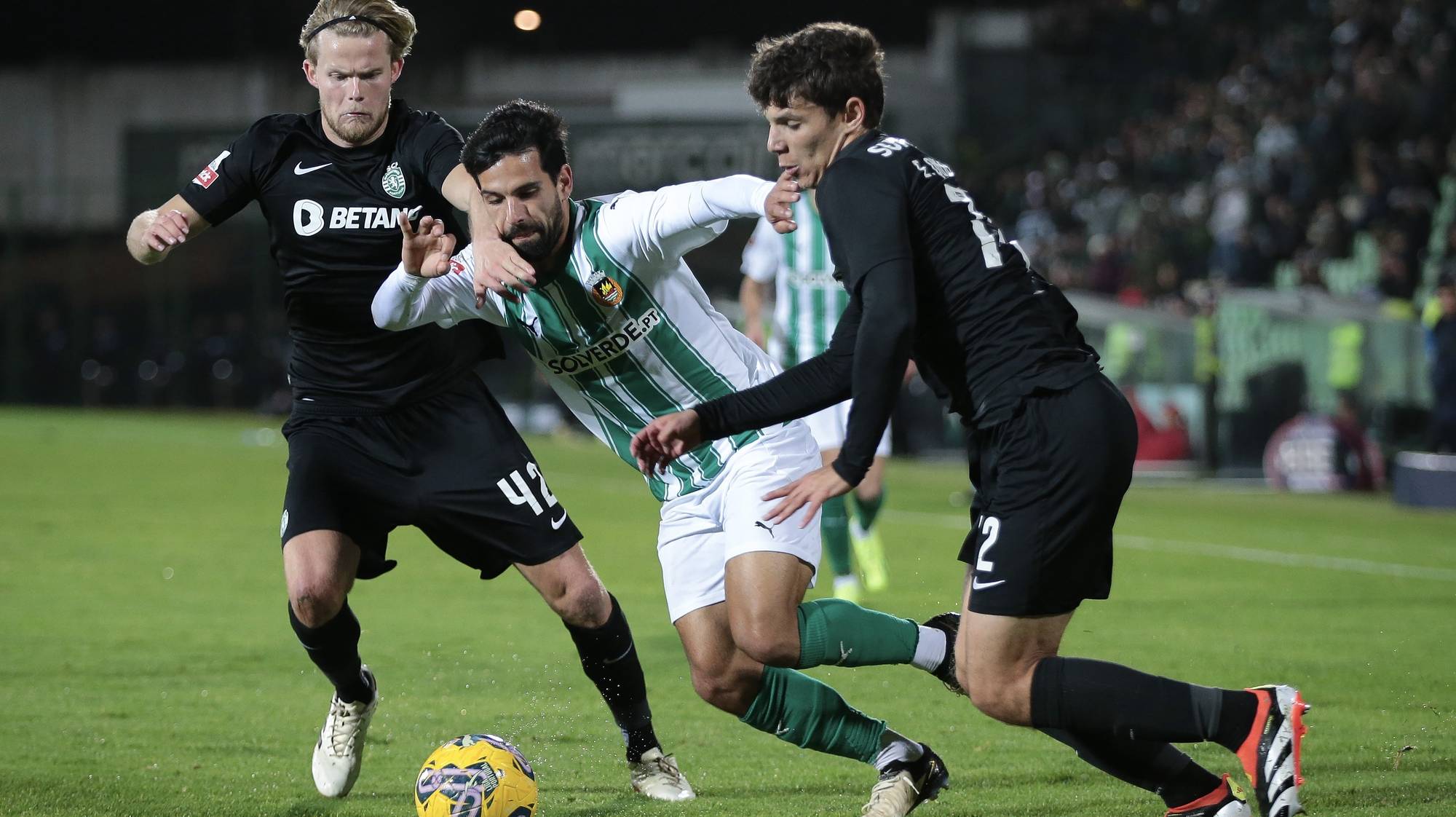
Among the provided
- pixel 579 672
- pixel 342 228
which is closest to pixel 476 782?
pixel 342 228

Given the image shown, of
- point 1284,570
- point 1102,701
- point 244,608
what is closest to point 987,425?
point 1102,701

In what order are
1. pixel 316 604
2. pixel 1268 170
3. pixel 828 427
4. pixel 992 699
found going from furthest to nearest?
pixel 1268 170, pixel 828 427, pixel 316 604, pixel 992 699

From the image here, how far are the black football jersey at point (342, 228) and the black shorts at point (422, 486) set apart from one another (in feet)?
0.33

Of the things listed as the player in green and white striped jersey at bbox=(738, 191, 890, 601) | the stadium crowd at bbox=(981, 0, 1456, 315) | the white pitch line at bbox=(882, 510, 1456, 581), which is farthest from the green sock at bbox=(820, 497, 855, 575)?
the stadium crowd at bbox=(981, 0, 1456, 315)

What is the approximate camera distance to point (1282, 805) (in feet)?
12.3

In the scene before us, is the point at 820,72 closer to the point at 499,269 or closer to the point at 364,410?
the point at 499,269

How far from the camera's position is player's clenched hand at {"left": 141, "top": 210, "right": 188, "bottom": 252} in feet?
15.9

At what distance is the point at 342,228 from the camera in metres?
5.02

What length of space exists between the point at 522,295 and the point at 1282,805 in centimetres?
230

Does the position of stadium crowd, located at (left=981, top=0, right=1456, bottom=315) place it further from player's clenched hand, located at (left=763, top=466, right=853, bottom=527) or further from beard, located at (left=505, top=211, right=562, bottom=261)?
player's clenched hand, located at (left=763, top=466, right=853, bottom=527)

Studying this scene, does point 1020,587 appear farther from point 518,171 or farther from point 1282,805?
point 518,171

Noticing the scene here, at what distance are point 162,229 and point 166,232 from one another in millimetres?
21

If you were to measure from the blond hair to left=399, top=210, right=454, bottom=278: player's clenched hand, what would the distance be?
0.83 metres

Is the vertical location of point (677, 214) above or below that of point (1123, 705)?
above
